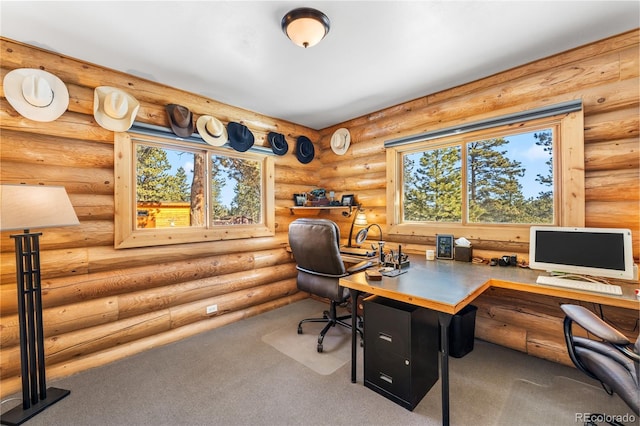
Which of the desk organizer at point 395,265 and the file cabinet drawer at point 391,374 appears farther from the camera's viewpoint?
the desk organizer at point 395,265

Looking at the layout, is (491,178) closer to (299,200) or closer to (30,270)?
(299,200)

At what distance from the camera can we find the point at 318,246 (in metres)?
2.46

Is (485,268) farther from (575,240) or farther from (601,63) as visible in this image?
(601,63)

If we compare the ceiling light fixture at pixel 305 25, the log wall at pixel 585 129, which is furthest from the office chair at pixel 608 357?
the ceiling light fixture at pixel 305 25

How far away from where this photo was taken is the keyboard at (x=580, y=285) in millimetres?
1769

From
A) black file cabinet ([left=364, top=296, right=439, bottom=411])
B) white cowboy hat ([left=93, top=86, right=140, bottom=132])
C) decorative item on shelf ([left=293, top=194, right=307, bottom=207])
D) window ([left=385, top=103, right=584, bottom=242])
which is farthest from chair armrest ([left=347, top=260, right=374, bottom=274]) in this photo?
white cowboy hat ([left=93, top=86, right=140, bottom=132])

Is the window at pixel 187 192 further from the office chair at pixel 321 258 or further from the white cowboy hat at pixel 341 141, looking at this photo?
the office chair at pixel 321 258

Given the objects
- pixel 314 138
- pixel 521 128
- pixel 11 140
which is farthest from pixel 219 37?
pixel 521 128

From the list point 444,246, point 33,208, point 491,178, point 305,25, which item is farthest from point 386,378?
point 33,208

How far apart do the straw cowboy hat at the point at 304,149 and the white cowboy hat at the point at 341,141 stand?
0.37 m

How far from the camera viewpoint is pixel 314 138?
4.39 metres

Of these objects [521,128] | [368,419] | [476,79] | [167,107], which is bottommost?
[368,419]

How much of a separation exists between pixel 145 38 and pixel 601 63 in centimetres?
360

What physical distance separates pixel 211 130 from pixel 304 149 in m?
1.44
